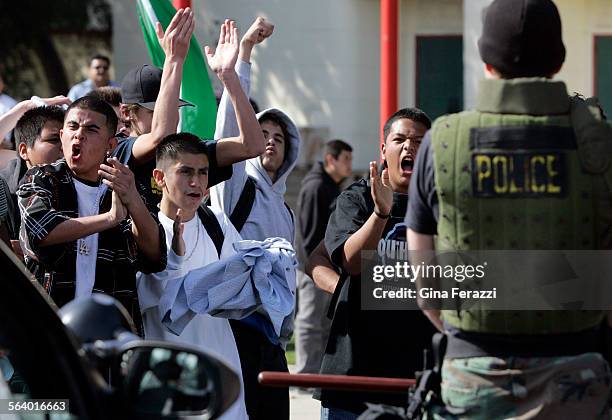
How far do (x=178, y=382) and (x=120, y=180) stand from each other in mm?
1912

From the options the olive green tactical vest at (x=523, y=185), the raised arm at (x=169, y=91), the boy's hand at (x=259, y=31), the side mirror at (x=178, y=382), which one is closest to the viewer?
the side mirror at (x=178, y=382)

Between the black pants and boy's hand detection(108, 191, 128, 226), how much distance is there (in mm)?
1029

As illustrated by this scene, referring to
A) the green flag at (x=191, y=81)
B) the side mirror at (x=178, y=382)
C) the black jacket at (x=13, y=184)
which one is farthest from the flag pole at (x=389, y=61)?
the side mirror at (x=178, y=382)

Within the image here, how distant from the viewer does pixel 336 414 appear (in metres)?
4.79

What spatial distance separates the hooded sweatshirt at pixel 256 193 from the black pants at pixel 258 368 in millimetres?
92

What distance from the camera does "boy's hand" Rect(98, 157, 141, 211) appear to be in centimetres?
468

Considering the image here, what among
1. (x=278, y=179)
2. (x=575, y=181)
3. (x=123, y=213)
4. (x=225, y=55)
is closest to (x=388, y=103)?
(x=278, y=179)

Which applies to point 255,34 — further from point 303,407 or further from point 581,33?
point 581,33

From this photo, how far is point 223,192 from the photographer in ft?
19.4

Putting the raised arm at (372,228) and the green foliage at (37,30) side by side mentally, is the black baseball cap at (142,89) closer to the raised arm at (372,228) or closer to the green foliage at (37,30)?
the raised arm at (372,228)

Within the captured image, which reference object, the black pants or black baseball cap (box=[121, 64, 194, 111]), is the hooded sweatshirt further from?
black baseball cap (box=[121, 64, 194, 111])

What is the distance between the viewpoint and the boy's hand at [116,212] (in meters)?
4.66

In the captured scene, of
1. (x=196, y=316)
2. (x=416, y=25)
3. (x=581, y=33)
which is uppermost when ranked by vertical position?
(x=416, y=25)

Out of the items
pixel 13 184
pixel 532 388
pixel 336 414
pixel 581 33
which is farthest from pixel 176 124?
pixel 581 33
